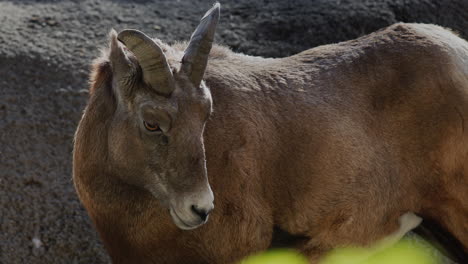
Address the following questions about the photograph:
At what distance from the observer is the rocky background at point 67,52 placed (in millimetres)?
6859

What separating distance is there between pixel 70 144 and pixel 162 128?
3059mm

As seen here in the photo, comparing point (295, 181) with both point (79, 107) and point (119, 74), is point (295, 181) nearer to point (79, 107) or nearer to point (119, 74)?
point (119, 74)

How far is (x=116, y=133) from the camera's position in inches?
188

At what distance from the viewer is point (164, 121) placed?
14.7 feet

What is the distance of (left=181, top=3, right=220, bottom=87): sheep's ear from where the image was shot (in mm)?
4684

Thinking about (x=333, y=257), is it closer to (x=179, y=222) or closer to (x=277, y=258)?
(x=277, y=258)

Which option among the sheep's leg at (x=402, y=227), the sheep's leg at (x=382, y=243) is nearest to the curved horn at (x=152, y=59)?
the sheep's leg at (x=382, y=243)

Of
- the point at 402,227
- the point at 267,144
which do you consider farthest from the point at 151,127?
the point at 402,227

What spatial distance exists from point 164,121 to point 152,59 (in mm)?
442

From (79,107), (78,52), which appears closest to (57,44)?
(78,52)

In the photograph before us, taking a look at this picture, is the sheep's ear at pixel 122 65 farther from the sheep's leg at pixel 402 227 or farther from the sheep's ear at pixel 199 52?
the sheep's leg at pixel 402 227

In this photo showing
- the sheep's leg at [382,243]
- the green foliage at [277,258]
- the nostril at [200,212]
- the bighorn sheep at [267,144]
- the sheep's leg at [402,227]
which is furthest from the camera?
the sheep's leg at [402,227]

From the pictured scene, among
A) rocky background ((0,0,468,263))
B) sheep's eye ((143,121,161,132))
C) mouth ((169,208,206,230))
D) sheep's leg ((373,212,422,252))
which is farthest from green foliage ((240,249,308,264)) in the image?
rocky background ((0,0,468,263))

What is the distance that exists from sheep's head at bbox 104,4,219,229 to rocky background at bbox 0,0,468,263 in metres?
2.49
